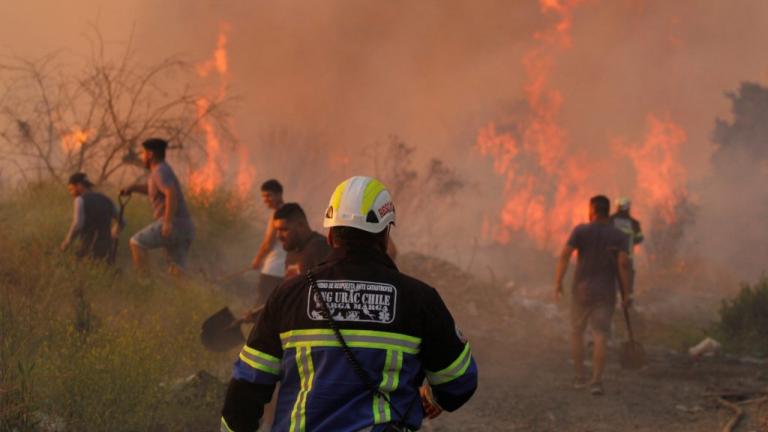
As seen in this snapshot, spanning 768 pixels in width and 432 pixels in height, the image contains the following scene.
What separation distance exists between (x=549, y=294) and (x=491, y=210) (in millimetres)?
8578

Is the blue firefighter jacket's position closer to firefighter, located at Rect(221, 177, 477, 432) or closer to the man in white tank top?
firefighter, located at Rect(221, 177, 477, 432)

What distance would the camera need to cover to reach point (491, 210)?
80.6 ft

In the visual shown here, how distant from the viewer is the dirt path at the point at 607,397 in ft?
22.4

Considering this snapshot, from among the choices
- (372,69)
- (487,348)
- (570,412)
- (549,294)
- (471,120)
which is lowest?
(570,412)

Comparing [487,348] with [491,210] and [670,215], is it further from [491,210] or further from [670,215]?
[491,210]

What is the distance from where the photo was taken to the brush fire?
2631 millimetres

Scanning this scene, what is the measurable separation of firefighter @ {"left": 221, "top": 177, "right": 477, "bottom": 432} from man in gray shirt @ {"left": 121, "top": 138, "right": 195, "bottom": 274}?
6.09 metres

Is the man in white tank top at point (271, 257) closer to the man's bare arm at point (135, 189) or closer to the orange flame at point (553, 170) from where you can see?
the man's bare arm at point (135, 189)

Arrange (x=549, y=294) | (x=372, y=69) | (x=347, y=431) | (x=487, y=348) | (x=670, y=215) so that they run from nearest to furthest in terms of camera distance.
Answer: (x=347, y=431) < (x=487, y=348) < (x=549, y=294) < (x=670, y=215) < (x=372, y=69)

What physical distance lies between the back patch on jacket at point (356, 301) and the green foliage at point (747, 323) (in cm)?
894

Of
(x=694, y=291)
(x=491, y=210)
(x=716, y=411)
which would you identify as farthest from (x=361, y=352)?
(x=491, y=210)

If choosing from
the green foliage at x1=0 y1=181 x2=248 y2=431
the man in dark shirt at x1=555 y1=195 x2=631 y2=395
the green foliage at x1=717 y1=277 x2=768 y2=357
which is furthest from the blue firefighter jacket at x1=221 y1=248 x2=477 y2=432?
the green foliage at x1=717 y1=277 x2=768 y2=357

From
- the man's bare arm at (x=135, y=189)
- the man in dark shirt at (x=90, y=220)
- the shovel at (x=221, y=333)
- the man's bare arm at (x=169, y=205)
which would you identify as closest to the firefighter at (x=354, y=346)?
the shovel at (x=221, y=333)

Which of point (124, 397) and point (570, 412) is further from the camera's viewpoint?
point (570, 412)
